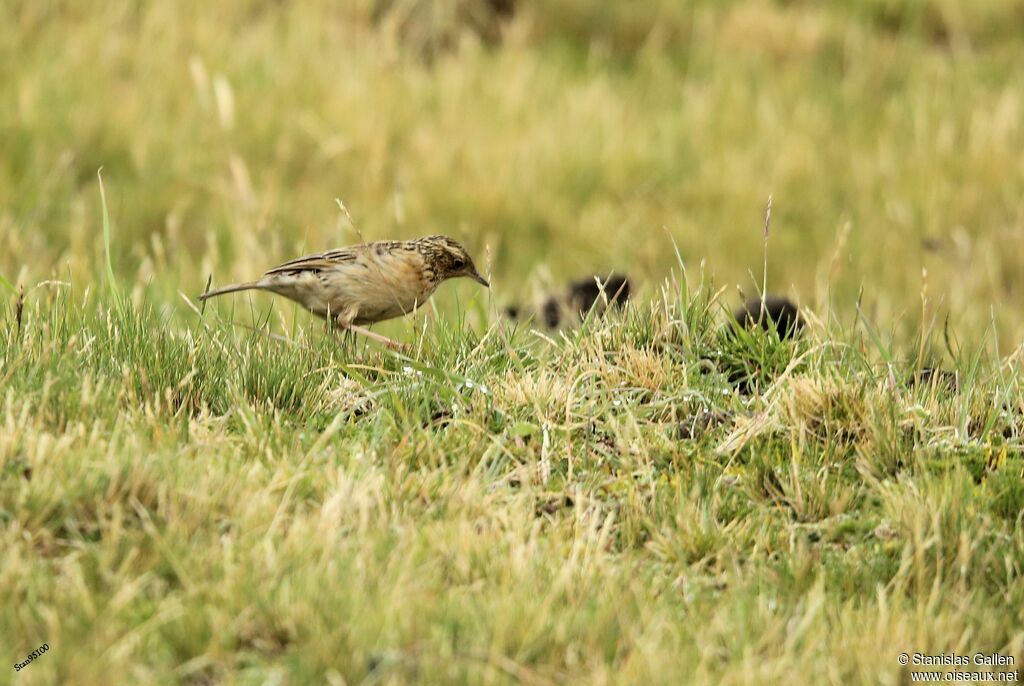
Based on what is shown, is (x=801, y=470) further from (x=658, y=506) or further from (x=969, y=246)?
(x=969, y=246)

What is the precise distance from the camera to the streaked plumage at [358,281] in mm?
5168

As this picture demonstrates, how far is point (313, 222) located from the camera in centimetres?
870

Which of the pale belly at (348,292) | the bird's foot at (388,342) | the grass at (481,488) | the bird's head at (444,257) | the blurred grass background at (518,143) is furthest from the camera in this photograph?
the blurred grass background at (518,143)

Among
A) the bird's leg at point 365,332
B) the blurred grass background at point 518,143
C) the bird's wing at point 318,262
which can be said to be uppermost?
the bird's wing at point 318,262

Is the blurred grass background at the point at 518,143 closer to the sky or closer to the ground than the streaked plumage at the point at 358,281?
closer to the ground

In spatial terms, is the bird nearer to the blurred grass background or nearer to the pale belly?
the pale belly

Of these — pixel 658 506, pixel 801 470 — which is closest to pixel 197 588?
pixel 658 506

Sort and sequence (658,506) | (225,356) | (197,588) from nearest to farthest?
(197,588) < (658,506) < (225,356)

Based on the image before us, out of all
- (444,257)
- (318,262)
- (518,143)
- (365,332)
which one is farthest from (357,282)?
(518,143)

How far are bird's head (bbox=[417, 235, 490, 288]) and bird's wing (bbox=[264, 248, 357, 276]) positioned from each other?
0.30 m

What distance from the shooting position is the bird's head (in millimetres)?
5461

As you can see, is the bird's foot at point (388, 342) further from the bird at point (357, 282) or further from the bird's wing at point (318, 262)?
the bird's wing at point (318, 262)

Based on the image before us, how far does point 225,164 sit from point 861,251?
412 centimetres

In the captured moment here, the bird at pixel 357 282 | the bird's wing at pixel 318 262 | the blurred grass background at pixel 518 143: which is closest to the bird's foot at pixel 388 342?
the bird at pixel 357 282
